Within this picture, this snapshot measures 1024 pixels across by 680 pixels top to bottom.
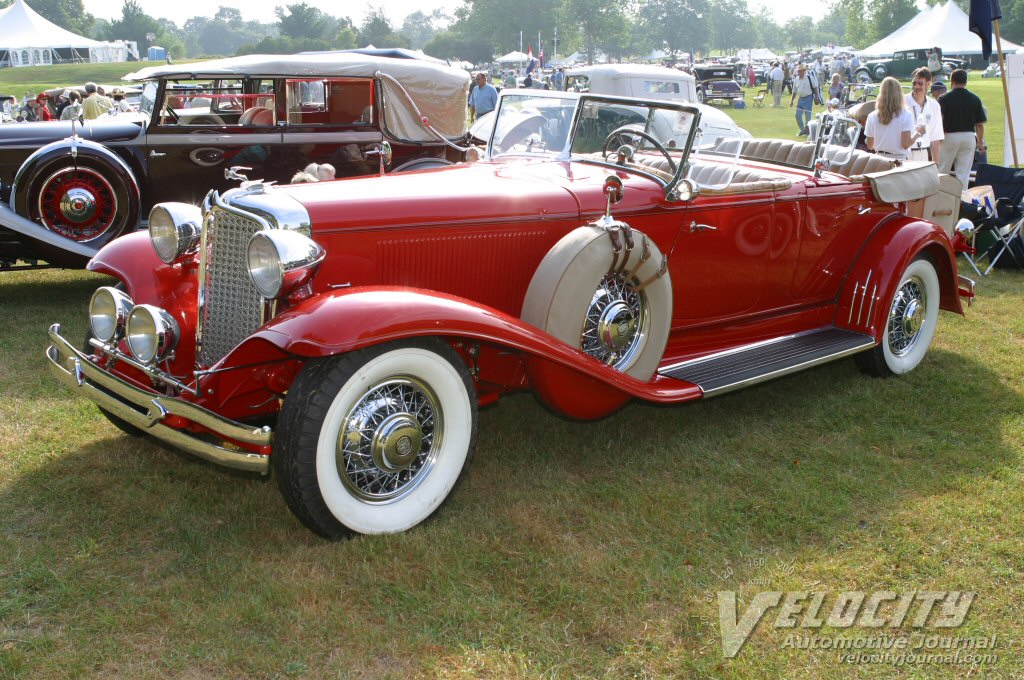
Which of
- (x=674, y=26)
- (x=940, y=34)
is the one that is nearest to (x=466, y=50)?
(x=674, y=26)

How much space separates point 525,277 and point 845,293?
2304mm

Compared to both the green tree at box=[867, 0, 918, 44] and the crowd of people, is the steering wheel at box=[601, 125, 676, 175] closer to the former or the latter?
the crowd of people

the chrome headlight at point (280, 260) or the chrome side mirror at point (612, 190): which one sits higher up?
the chrome side mirror at point (612, 190)

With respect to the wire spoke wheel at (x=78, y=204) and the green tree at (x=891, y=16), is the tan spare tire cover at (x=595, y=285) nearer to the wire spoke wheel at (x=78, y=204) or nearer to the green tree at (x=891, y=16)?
the wire spoke wheel at (x=78, y=204)

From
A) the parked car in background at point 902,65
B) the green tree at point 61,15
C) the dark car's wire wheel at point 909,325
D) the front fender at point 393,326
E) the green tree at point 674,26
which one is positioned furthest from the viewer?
the green tree at point 674,26

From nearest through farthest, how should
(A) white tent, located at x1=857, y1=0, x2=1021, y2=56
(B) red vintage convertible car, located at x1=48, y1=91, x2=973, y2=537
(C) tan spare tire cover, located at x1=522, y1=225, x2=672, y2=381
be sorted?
(B) red vintage convertible car, located at x1=48, y1=91, x2=973, y2=537 < (C) tan spare tire cover, located at x1=522, y1=225, x2=672, y2=381 < (A) white tent, located at x1=857, y1=0, x2=1021, y2=56

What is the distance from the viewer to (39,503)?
377 centimetres

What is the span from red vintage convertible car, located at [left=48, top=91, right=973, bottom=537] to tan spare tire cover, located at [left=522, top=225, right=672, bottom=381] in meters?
0.01

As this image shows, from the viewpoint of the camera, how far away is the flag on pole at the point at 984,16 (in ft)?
30.1

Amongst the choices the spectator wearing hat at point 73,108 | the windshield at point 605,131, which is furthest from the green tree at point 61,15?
the windshield at point 605,131

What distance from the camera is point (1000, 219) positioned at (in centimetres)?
870

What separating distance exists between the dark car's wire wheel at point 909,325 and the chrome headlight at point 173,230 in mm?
3999

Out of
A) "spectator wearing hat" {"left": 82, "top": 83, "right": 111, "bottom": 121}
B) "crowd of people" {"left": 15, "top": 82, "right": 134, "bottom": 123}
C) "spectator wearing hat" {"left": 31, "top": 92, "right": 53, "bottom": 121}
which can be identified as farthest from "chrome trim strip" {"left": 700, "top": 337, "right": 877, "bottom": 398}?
"spectator wearing hat" {"left": 31, "top": 92, "right": 53, "bottom": 121}

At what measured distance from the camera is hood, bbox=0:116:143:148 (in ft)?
25.2
